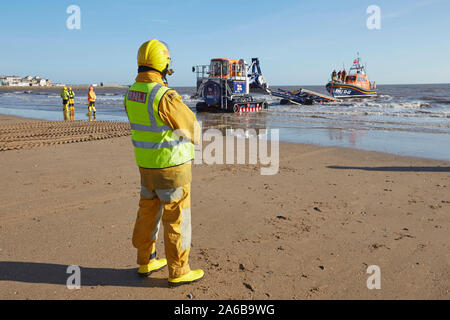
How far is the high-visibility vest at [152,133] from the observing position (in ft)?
8.70

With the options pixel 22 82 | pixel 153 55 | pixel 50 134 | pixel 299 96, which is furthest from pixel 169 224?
pixel 22 82

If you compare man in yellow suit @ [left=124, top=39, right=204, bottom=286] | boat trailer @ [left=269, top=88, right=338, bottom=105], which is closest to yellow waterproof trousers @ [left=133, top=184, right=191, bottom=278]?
man in yellow suit @ [left=124, top=39, right=204, bottom=286]

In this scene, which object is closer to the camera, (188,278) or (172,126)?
(172,126)

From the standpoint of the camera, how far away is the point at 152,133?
273 centimetres

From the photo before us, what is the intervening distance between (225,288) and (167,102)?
1643 millimetres

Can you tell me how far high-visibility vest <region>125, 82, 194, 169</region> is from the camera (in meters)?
2.65

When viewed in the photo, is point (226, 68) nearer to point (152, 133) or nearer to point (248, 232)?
point (248, 232)

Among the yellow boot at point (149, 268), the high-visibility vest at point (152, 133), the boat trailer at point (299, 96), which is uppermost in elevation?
the boat trailer at point (299, 96)

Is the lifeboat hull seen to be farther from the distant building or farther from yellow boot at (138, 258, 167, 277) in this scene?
the distant building

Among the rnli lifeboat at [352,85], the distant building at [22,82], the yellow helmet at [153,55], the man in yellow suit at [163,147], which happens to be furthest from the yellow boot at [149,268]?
the distant building at [22,82]

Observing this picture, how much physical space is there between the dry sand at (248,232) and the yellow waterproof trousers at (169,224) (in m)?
0.24

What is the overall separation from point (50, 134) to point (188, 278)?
34.8ft

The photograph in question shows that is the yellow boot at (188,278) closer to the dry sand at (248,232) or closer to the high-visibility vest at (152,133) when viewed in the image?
the dry sand at (248,232)

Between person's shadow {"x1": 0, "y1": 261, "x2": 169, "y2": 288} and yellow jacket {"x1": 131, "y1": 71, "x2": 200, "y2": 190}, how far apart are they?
2.94 ft
